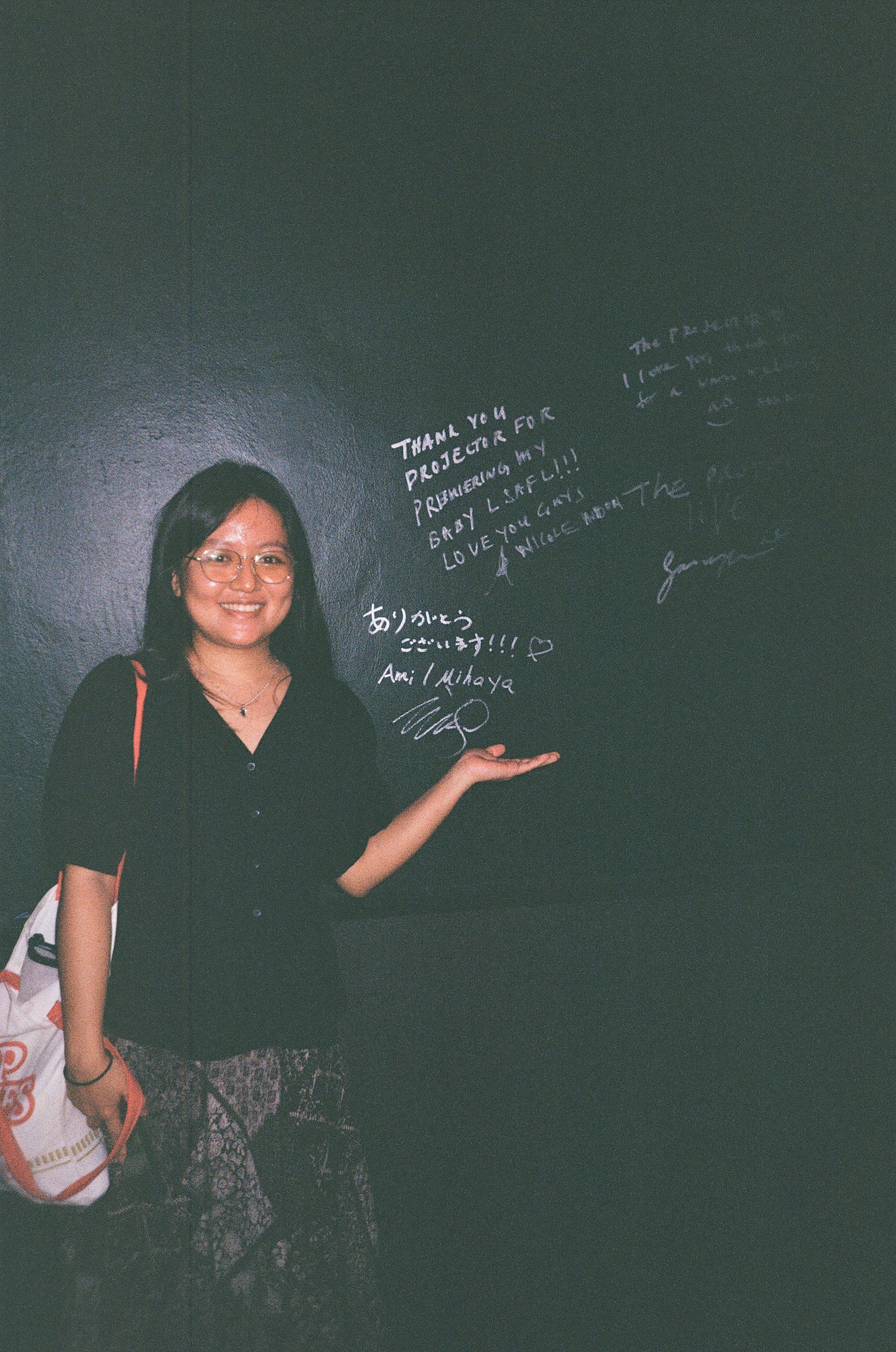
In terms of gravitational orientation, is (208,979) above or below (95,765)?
below

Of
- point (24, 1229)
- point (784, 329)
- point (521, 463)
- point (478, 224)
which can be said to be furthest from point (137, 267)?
point (24, 1229)

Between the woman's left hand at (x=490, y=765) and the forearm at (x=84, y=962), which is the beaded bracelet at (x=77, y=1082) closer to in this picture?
the forearm at (x=84, y=962)

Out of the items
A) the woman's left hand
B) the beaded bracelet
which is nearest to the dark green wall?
the woman's left hand

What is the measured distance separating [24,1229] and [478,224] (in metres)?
2.53

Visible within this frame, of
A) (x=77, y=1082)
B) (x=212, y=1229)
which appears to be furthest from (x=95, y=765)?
(x=212, y=1229)

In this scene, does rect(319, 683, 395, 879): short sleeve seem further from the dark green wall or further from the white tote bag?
the white tote bag

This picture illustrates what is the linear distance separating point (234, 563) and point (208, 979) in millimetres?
951

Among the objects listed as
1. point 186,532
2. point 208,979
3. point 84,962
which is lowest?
point 208,979

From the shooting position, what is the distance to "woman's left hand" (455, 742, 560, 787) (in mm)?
2039

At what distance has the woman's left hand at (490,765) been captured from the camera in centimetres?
204

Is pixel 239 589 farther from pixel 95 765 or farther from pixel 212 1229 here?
pixel 212 1229

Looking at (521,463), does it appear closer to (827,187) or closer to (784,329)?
(784,329)

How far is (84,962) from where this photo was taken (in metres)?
1.87

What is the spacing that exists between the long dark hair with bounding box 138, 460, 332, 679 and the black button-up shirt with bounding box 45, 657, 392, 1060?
0.07 metres
